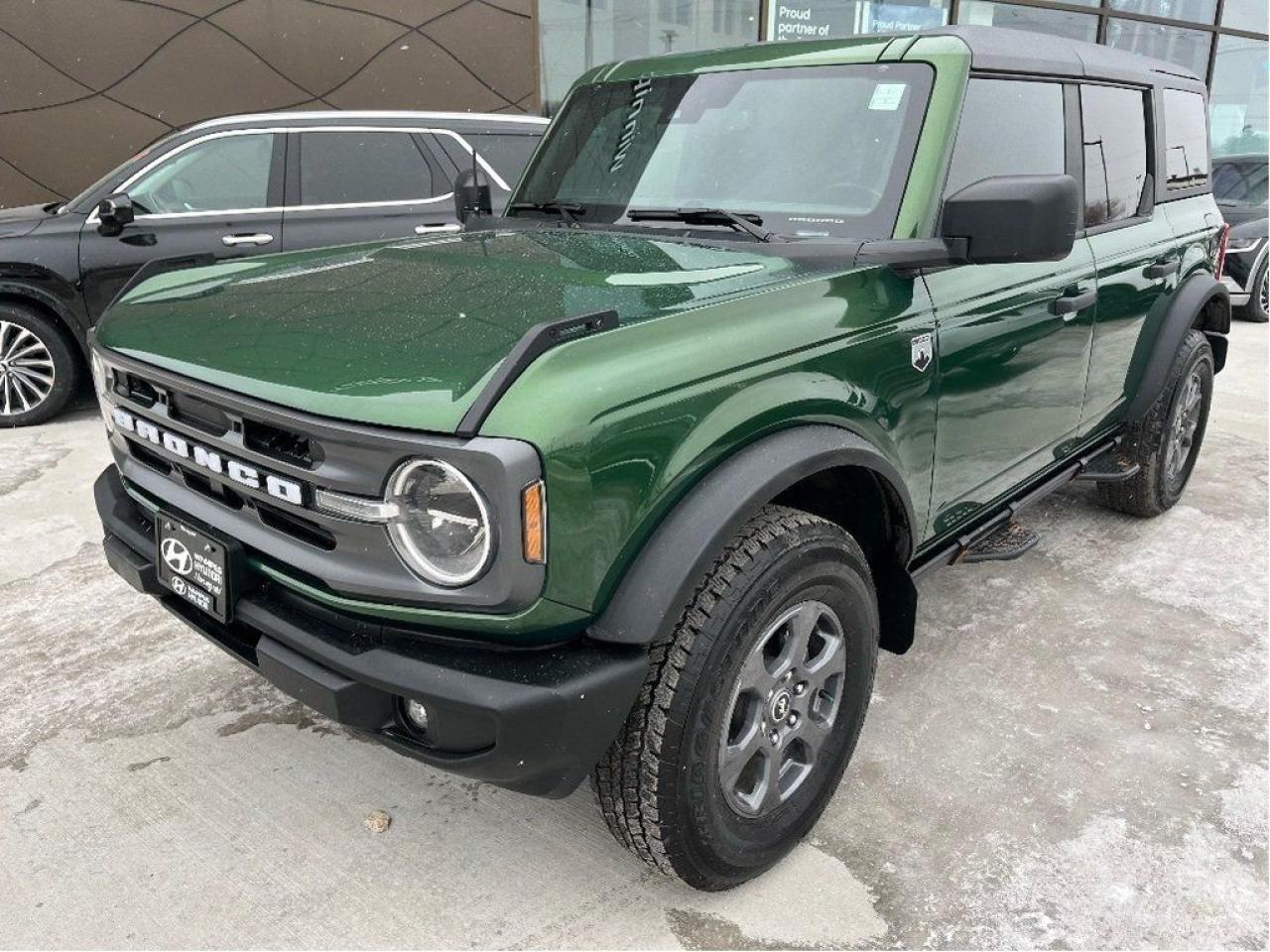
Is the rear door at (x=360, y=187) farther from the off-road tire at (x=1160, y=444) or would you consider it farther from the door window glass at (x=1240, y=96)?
the door window glass at (x=1240, y=96)

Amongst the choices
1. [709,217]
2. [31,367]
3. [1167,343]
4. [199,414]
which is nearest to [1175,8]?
[1167,343]

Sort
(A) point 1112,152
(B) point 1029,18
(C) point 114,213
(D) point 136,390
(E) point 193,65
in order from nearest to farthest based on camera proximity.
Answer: (D) point 136,390 → (A) point 1112,152 → (C) point 114,213 → (E) point 193,65 → (B) point 1029,18

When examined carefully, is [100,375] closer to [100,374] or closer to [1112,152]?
[100,374]

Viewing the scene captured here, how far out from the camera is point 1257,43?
16734 mm

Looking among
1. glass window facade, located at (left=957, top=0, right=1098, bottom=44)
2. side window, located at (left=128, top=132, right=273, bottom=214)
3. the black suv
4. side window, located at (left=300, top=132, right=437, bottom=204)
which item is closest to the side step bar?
the black suv

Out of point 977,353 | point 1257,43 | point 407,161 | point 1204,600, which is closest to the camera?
point 977,353

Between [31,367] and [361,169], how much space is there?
2.26 metres

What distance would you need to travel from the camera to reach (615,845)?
7.99 ft

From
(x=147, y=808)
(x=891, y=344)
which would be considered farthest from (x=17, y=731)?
(x=891, y=344)

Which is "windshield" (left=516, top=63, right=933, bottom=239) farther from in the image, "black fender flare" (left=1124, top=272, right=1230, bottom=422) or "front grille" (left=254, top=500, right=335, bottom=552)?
"black fender flare" (left=1124, top=272, right=1230, bottom=422)

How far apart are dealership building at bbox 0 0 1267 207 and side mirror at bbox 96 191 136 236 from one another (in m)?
3.68

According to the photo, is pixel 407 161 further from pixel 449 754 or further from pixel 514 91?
pixel 449 754

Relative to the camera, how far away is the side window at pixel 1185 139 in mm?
4078

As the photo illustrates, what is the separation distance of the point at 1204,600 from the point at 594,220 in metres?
2.70
